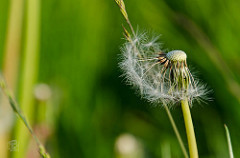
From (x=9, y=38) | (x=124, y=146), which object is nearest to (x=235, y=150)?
(x=124, y=146)

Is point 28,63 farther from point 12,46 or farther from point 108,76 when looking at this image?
point 108,76

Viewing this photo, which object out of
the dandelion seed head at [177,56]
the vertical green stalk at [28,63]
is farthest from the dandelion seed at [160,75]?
the vertical green stalk at [28,63]

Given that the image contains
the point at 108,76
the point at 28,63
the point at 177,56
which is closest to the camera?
the point at 177,56

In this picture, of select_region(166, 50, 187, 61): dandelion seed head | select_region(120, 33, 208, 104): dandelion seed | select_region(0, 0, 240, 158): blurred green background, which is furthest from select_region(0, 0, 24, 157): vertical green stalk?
select_region(166, 50, 187, 61): dandelion seed head

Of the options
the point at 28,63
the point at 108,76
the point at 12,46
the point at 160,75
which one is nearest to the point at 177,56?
the point at 160,75

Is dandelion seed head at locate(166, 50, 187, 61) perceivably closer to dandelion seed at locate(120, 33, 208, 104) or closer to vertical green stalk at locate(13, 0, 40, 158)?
dandelion seed at locate(120, 33, 208, 104)
